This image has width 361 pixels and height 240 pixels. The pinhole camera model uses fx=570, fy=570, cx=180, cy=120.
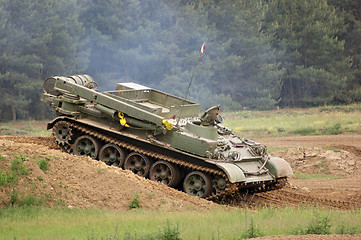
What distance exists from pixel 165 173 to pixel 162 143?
950 mm

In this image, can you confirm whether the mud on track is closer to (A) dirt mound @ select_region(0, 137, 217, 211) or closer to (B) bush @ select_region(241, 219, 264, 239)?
(A) dirt mound @ select_region(0, 137, 217, 211)

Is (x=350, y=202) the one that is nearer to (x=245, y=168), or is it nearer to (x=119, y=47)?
(x=245, y=168)

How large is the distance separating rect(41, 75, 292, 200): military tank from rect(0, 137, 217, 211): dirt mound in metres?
0.85

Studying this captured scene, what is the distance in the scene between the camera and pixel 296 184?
20312mm

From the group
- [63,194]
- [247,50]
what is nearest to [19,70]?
[247,50]

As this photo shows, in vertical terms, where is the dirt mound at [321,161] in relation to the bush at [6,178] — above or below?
above

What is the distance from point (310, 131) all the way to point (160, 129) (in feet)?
58.7

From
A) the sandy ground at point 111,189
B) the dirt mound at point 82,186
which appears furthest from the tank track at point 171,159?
the dirt mound at point 82,186

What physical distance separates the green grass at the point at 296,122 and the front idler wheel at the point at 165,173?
16.9 metres

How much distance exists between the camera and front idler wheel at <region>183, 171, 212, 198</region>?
16.4m

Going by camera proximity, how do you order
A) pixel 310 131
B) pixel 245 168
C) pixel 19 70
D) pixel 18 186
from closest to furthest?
pixel 18 186 < pixel 245 168 < pixel 310 131 < pixel 19 70

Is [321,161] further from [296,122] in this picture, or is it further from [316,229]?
[296,122]

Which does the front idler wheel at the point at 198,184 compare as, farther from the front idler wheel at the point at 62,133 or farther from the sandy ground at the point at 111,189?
the front idler wheel at the point at 62,133

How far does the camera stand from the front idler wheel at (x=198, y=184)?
16406 mm
